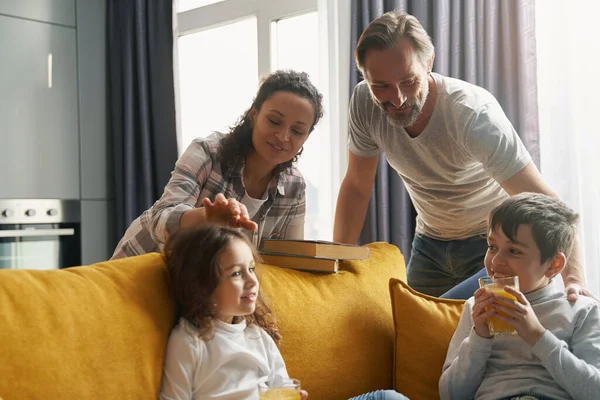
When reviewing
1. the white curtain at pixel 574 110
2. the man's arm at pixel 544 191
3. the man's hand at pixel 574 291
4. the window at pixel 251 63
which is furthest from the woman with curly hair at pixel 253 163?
the window at pixel 251 63

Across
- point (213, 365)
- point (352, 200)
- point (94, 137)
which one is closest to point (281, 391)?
point (213, 365)

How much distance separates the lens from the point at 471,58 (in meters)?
3.06

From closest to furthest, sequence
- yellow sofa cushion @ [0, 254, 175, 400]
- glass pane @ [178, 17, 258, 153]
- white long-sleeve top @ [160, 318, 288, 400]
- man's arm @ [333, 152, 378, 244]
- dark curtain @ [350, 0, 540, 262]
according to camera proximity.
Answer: yellow sofa cushion @ [0, 254, 175, 400], white long-sleeve top @ [160, 318, 288, 400], man's arm @ [333, 152, 378, 244], dark curtain @ [350, 0, 540, 262], glass pane @ [178, 17, 258, 153]

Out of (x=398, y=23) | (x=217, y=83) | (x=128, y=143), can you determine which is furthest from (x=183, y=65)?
(x=398, y=23)

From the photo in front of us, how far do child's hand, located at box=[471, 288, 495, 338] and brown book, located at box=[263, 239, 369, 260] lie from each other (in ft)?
1.52

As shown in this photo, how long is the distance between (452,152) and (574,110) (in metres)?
0.82

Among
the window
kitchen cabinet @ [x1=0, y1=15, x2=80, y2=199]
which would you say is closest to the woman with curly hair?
the window

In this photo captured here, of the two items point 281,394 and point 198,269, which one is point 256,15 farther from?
point 281,394

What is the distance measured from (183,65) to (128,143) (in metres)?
0.59

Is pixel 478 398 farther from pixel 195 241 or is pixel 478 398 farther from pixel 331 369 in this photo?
pixel 195 241

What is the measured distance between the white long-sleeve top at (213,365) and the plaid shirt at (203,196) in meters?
0.39

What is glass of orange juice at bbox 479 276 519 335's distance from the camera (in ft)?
5.66

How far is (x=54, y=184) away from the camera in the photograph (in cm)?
417

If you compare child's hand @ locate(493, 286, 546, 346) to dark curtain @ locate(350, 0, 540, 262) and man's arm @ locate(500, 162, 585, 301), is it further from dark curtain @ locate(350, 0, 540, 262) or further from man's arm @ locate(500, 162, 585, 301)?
dark curtain @ locate(350, 0, 540, 262)
